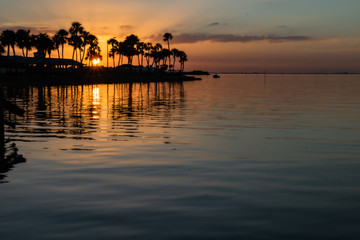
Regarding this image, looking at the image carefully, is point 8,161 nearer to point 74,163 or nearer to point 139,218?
point 74,163

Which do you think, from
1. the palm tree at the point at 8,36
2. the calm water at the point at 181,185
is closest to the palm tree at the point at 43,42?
the palm tree at the point at 8,36

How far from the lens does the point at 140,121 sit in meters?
28.2

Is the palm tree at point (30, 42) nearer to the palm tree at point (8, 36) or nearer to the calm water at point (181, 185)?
the palm tree at point (8, 36)

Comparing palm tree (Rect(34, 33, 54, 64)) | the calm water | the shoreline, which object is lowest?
the calm water

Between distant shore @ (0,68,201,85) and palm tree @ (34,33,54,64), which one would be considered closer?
distant shore @ (0,68,201,85)

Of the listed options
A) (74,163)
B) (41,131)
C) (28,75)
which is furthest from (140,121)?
(28,75)

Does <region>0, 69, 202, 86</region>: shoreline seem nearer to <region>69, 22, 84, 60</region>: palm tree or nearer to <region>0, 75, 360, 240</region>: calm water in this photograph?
<region>69, 22, 84, 60</region>: palm tree

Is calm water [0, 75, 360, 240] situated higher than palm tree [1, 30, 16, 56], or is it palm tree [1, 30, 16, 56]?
palm tree [1, 30, 16, 56]

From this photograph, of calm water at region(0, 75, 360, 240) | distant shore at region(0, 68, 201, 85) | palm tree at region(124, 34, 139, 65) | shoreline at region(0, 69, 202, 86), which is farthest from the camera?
palm tree at region(124, 34, 139, 65)

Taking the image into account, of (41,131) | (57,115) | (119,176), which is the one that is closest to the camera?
(119,176)

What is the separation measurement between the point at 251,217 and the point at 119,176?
5.18m

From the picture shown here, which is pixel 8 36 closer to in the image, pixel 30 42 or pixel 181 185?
pixel 30 42

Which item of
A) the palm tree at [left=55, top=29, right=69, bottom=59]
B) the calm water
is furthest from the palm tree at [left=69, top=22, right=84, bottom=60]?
the calm water

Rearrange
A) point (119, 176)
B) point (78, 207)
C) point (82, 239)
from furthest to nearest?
point (119, 176) < point (78, 207) < point (82, 239)
